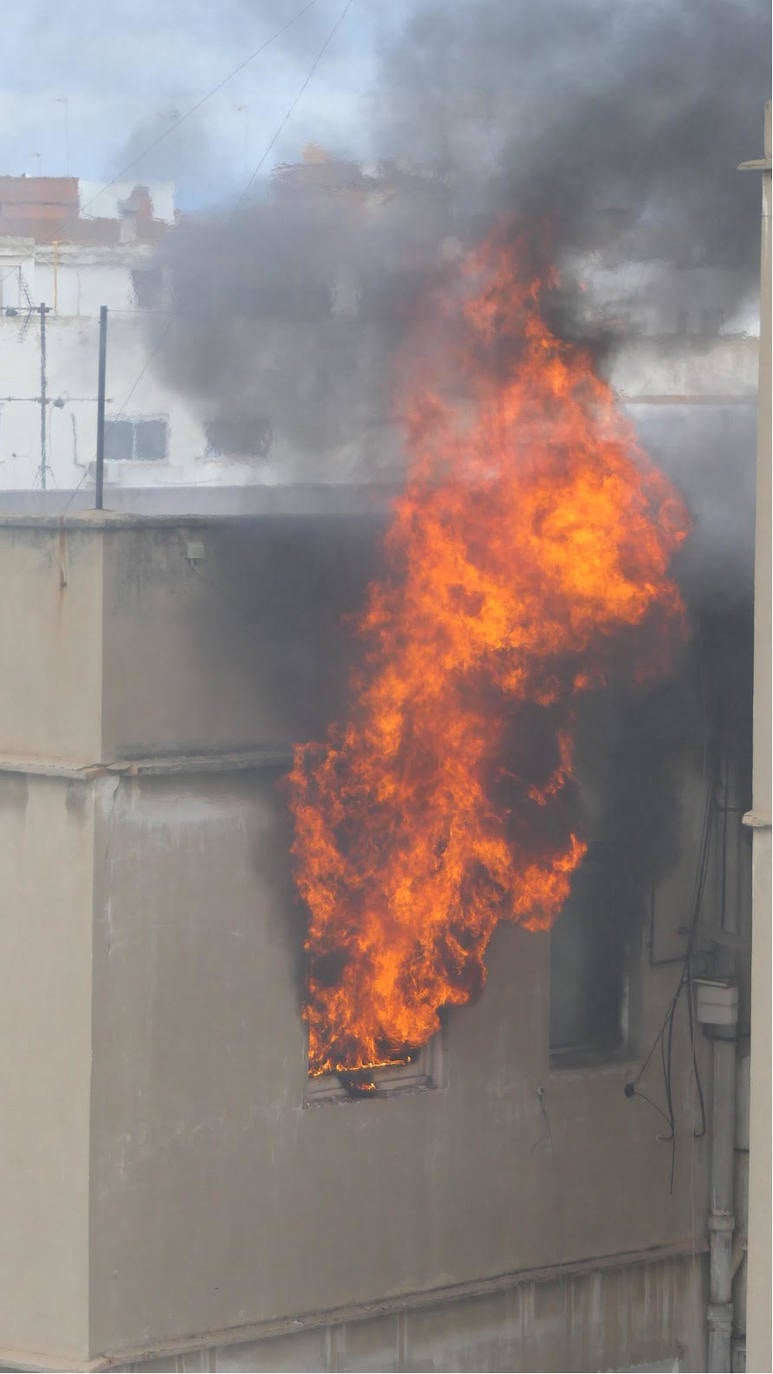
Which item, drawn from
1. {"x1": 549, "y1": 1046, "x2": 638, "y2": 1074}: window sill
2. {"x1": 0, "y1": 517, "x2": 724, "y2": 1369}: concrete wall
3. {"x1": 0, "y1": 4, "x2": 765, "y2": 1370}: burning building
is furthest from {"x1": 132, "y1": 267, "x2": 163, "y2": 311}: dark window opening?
{"x1": 549, "y1": 1046, "x2": 638, "y2": 1074}: window sill

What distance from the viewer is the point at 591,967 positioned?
14.1m

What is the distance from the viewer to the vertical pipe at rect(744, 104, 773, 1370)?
25.6ft

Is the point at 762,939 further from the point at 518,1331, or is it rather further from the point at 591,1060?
the point at 518,1331

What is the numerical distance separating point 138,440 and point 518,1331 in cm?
2569

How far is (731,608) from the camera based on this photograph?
44.3 ft

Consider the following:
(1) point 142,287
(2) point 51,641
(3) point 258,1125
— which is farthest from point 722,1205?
(1) point 142,287

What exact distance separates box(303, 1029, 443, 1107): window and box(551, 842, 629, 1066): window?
1152 mm

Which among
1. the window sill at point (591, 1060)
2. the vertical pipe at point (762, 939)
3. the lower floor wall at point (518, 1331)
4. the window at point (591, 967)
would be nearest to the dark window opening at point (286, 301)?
the window at point (591, 967)

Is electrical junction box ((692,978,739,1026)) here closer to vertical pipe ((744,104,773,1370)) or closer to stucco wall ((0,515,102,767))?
stucco wall ((0,515,102,767))

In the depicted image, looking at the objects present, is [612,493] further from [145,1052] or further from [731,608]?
[145,1052]

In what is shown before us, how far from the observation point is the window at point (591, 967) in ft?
45.5

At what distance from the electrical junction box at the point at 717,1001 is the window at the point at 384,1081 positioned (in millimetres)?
2246

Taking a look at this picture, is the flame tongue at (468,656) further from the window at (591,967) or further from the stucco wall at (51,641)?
the stucco wall at (51,641)

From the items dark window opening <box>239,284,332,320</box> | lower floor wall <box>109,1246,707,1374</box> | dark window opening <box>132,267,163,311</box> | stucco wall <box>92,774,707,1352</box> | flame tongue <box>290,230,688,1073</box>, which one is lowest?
lower floor wall <box>109,1246,707,1374</box>
